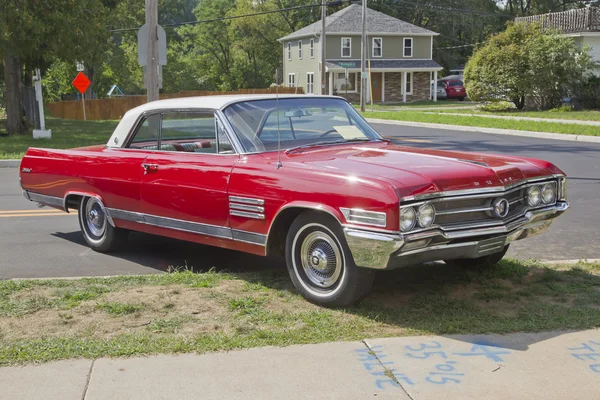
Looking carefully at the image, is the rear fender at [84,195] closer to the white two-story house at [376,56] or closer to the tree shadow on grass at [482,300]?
the tree shadow on grass at [482,300]

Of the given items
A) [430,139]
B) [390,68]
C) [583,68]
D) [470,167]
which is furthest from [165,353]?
[390,68]

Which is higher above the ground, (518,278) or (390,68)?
(390,68)

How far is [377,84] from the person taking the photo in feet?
191

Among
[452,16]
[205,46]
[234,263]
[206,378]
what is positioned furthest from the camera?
[205,46]

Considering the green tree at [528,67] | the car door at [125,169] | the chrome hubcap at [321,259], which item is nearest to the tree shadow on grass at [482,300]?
the chrome hubcap at [321,259]

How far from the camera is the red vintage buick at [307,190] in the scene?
16.3 feet

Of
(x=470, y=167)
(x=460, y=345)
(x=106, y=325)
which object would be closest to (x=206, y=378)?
(x=106, y=325)

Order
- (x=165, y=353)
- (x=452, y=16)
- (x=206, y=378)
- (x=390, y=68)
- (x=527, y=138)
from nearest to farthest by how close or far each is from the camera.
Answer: (x=206, y=378)
(x=165, y=353)
(x=527, y=138)
(x=390, y=68)
(x=452, y=16)

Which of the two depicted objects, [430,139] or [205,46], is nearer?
[430,139]

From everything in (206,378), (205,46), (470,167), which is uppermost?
(205,46)

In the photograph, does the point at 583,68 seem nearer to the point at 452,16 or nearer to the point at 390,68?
the point at 390,68

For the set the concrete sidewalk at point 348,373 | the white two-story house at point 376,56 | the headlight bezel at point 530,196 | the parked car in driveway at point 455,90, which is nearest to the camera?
the concrete sidewalk at point 348,373

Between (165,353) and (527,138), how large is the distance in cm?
1933

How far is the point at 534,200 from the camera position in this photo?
568cm
